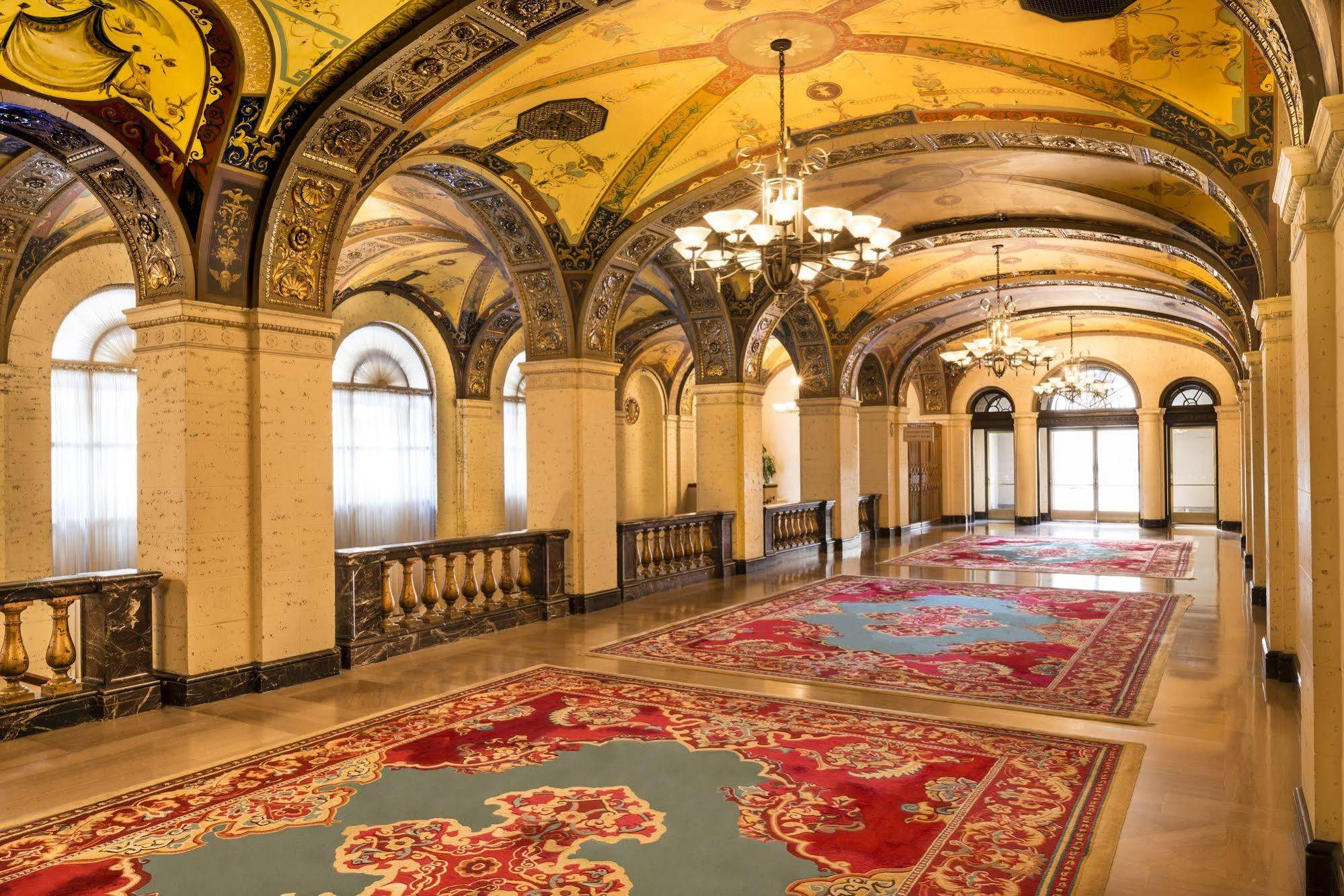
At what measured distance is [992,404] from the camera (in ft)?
71.3

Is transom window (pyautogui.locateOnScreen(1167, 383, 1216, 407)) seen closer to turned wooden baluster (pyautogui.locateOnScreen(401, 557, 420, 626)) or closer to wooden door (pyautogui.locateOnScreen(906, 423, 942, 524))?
wooden door (pyautogui.locateOnScreen(906, 423, 942, 524))

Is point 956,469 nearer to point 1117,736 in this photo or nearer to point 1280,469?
point 1280,469

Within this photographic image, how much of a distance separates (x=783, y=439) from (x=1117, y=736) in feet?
58.6

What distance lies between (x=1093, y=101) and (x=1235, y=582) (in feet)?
22.6

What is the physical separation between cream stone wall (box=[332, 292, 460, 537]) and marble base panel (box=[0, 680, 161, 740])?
31.2 ft

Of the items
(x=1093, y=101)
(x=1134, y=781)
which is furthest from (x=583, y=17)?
(x=1134, y=781)

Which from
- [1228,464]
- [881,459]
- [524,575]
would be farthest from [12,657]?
[1228,464]

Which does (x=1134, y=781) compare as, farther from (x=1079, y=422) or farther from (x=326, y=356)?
(x=1079, y=422)

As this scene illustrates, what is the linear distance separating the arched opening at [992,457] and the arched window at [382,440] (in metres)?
12.9

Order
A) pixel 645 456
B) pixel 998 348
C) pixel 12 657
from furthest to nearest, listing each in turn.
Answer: pixel 645 456
pixel 998 348
pixel 12 657

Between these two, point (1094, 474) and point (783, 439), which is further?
point (783, 439)

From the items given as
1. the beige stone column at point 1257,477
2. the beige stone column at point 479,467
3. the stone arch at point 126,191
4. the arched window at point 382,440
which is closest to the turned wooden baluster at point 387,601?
the stone arch at point 126,191

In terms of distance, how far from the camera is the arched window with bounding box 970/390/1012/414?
2148cm

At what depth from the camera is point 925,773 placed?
13.9 feet
